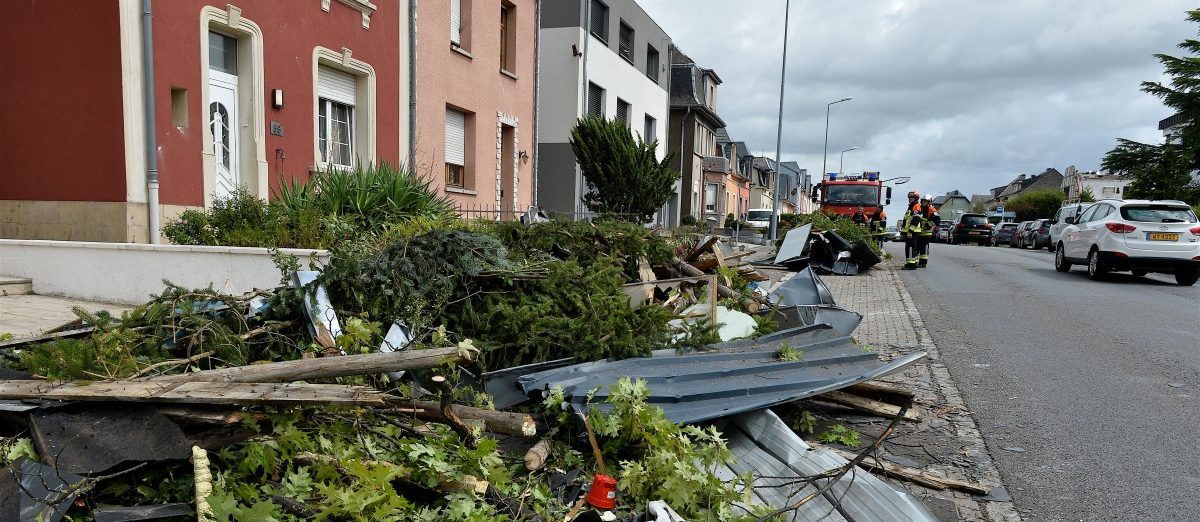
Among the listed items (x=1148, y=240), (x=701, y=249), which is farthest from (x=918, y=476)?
(x=1148, y=240)

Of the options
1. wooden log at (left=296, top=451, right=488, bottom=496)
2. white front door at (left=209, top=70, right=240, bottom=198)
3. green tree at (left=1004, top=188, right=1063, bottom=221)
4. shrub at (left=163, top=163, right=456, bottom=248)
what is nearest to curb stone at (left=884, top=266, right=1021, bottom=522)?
wooden log at (left=296, top=451, right=488, bottom=496)

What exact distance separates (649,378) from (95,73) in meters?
8.96

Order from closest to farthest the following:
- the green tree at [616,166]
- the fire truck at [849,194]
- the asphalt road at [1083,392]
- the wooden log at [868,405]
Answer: the asphalt road at [1083,392]
the wooden log at [868,405]
the green tree at [616,166]
the fire truck at [849,194]

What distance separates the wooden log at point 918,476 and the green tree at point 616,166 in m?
13.8

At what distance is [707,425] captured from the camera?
3.85 metres

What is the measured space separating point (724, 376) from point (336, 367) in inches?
85.1

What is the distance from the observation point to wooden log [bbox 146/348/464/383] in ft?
10.5

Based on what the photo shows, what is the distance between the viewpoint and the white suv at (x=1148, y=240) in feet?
43.0

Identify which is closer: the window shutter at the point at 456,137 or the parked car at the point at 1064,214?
the parked car at the point at 1064,214

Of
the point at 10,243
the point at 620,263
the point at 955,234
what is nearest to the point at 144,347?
the point at 620,263

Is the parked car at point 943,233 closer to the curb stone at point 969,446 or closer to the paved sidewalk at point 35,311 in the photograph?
the curb stone at point 969,446

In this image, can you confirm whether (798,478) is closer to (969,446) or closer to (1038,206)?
(969,446)

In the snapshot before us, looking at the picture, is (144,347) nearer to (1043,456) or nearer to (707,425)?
(707,425)

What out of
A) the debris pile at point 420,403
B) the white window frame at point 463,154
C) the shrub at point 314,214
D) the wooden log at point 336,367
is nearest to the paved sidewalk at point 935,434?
the debris pile at point 420,403
